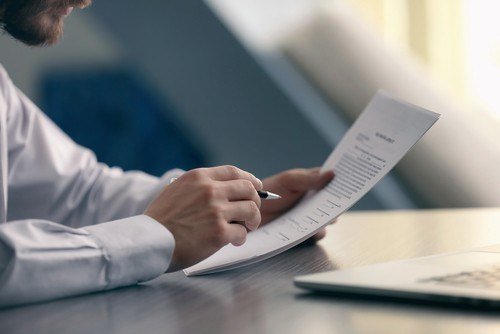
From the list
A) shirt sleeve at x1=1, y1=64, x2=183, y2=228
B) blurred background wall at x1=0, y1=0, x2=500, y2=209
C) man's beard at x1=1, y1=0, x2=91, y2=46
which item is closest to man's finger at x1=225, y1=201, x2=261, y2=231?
shirt sleeve at x1=1, y1=64, x2=183, y2=228

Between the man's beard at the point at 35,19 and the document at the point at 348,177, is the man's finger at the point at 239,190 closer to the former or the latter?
the document at the point at 348,177

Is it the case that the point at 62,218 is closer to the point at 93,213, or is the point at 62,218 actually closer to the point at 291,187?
the point at 93,213

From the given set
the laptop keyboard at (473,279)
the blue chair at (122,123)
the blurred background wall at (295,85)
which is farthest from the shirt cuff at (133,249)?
the blue chair at (122,123)

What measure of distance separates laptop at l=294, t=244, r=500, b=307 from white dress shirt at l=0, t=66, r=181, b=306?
0.19 metres

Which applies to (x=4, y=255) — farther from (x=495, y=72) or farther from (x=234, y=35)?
(x=495, y=72)

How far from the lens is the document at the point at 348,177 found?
3.15 ft

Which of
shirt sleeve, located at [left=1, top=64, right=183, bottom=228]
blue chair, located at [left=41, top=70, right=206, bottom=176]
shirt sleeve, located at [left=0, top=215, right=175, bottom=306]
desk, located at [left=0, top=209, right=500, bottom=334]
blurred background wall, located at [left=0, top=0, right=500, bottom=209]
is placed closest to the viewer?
desk, located at [left=0, top=209, right=500, bottom=334]

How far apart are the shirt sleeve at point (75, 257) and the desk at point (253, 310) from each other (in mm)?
16

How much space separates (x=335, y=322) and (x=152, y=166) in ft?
10.9

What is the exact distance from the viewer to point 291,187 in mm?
1169

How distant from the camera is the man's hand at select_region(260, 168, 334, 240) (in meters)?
1.14

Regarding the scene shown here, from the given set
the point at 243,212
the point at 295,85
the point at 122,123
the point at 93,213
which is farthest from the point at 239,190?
the point at 122,123

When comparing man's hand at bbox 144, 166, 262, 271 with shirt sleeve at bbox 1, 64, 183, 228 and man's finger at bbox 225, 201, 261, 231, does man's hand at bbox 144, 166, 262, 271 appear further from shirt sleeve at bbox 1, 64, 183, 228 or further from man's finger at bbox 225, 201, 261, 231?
shirt sleeve at bbox 1, 64, 183, 228

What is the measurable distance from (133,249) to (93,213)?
1.97 ft
